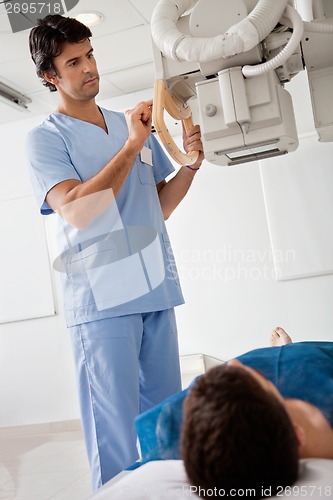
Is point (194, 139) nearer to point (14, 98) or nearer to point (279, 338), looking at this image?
point (279, 338)

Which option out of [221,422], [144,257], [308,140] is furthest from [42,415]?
[221,422]

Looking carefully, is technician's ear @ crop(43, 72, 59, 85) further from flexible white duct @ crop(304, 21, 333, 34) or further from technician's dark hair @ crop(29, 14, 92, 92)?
flexible white duct @ crop(304, 21, 333, 34)

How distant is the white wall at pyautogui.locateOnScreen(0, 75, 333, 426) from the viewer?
3322 mm

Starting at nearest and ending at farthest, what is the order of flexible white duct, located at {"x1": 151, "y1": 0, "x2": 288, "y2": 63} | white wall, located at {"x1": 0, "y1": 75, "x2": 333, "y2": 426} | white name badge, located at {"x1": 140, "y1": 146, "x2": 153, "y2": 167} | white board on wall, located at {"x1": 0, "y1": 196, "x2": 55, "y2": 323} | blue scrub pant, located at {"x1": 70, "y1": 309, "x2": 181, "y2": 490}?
1. flexible white duct, located at {"x1": 151, "y1": 0, "x2": 288, "y2": 63}
2. blue scrub pant, located at {"x1": 70, "y1": 309, "x2": 181, "y2": 490}
3. white name badge, located at {"x1": 140, "y1": 146, "x2": 153, "y2": 167}
4. white wall, located at {"x1": 0, "y1": 75, "x2": 333, "y2": 426}
5. white board on wall, located at {"x1": 0, "y1": 196, "x2": 55, "y2": 323}

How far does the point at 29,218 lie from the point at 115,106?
993mm

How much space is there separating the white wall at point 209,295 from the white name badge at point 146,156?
5.36ft

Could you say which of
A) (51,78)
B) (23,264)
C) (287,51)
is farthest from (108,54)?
(287,51)

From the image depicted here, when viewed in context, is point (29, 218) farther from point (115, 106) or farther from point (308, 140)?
point (308, 140)

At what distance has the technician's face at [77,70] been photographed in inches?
56.2

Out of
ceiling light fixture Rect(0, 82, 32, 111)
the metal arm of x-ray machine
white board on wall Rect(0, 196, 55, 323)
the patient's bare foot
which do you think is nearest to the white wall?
white board on wall Rect(0, 196, 55, 323)

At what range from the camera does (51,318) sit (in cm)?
399

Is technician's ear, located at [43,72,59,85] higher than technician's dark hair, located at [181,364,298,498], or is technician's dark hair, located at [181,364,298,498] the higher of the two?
technician's ear, located at [43,72,59,85]

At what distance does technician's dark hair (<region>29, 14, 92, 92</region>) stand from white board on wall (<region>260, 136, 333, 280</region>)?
216 centimetres

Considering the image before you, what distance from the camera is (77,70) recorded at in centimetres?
143
